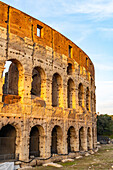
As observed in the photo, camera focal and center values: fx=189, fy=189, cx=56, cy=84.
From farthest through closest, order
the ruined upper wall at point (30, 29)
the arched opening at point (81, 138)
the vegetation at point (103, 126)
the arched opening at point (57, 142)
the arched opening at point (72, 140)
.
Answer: the vegetation at point (103, 126) → the arched opening at point (81, 138) → the arched opening at point (72, 140) → the arched opening at point (57, 142) → the ruined upper wall at point (30, 29)

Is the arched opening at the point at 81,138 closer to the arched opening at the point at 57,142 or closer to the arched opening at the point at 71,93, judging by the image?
the arched opening at the point at 71,93

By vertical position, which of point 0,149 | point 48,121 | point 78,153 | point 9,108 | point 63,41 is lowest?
point 78,153

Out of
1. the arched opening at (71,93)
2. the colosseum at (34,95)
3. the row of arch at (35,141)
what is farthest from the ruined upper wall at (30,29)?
the row of arch at (35,141)

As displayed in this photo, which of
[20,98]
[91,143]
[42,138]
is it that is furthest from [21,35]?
[91,143]

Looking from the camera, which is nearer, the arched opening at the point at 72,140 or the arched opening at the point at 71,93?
the arched opening at the point at 72,140

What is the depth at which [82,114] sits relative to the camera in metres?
17.3

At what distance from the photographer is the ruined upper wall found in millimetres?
11484

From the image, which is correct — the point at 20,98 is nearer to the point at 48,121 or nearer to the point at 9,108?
the point at 9,108

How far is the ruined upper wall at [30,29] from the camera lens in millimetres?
11484

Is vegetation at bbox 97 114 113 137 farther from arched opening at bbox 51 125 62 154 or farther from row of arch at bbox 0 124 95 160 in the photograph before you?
arched opening at bbox 51 125 62 154

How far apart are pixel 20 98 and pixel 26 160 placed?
12.0 ft

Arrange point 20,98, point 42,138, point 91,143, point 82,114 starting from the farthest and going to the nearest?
point 91,143, point 82,114, point 42,138, point 20,98

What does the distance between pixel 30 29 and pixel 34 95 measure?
4.44 m

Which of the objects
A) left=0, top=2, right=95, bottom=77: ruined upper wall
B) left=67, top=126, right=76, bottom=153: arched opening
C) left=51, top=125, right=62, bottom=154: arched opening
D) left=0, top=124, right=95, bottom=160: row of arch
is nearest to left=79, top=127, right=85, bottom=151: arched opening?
left=0, top=124, right=95, bottom=160: row of arch
